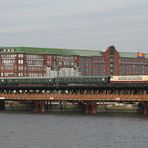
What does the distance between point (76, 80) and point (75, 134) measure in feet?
207

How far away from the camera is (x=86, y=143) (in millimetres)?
69062

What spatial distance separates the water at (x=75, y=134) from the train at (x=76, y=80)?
105 feet

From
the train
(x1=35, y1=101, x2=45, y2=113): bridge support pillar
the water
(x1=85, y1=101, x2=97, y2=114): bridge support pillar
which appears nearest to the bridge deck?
(x1=85, y1=101, x2=97, y2=114): bridge support pillar

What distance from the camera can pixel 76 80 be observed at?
142 meters

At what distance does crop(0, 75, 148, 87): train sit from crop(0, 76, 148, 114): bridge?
2.59 ft

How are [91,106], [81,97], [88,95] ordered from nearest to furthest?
[81,97] < [88,95] < [91,106]

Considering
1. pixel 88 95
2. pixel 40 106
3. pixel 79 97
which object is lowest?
pixel 40 106

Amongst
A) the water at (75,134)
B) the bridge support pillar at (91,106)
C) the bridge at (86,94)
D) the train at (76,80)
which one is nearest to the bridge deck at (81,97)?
the bridge at (86,94)

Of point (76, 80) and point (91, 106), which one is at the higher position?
point (76, 80)

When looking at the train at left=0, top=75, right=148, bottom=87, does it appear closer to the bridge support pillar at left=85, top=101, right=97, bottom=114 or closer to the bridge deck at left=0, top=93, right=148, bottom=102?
the bridge deck at left=0, top=93, right=148, bottom=102

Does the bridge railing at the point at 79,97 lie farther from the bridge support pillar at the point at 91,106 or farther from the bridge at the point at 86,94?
the bridge support pillar at the point at 91,106

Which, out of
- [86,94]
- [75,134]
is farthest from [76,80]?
[75,134]

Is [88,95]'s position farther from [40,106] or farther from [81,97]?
[40,106]

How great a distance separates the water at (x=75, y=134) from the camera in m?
68.2
